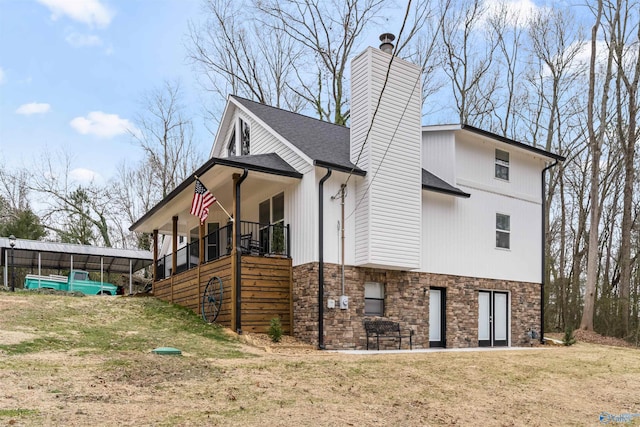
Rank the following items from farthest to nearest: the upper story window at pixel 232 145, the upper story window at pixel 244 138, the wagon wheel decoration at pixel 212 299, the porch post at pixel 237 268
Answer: the upper story window at pixel 232 145, the upper story window at pixel 244 138, the wagon wheel decoration at pixel 212 299, the porch post at pixel 237 268

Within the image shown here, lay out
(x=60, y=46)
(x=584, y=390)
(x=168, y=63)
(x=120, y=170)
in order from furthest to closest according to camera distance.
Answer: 1. (x=120, y=170)
2. (x=168, y=63)
3. (x=60, y=46)
4. (x=584, y=390)

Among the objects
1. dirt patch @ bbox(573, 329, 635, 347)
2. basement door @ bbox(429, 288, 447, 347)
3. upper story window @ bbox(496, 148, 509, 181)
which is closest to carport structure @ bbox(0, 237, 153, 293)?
basement door @ bbox(429, 288, 447, 347)

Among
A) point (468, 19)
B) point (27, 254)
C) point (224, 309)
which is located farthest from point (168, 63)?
point (224, 309)

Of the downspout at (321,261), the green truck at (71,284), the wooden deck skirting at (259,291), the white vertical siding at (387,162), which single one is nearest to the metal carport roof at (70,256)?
the green truck at (71,284)

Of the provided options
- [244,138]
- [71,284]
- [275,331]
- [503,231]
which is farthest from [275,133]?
[71,284]

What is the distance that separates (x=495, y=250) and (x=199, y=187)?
8552mm

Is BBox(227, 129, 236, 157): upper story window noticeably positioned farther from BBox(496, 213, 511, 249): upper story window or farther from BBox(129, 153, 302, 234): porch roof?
BBox(496, 213, 511, 249): upper story window

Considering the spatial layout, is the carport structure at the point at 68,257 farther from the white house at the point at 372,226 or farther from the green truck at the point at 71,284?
the white house at the point at 372,226

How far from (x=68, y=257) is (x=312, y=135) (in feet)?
46.5

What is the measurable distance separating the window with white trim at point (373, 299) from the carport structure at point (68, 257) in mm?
13474

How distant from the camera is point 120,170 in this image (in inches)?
1342

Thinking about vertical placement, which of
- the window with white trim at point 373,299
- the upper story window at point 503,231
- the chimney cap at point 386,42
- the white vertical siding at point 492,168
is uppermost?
the chimney cap at point 386,42

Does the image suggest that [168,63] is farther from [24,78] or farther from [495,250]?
[495,250]

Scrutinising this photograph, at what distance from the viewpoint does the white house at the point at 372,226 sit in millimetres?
12352
